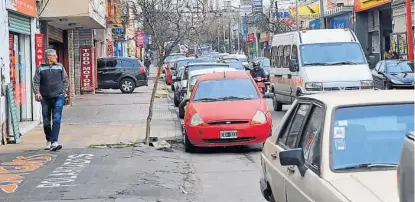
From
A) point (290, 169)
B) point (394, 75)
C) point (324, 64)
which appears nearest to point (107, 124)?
point (324, 64)

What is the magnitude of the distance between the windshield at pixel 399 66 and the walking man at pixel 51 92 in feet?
53.9

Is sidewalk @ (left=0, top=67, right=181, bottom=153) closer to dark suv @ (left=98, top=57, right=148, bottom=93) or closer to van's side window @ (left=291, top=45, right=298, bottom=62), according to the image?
van's side window @ (left=291, top=45, right=298, bottom=62)

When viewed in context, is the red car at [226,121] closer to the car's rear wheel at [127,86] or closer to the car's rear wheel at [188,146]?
the car's rear wheel at [188,146]

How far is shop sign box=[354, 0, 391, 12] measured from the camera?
1558 inches

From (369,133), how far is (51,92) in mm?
8074

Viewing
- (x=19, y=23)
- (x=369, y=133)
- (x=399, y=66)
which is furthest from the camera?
(x=399, y=66)

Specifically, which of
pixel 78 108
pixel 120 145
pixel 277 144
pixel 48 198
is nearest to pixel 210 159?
pixel 120 145

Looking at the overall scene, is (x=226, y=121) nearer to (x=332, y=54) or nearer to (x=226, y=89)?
(x=226, y=89)

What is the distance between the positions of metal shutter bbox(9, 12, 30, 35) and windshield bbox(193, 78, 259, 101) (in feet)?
14.1

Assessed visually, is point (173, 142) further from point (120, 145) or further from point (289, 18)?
point (289, 18)

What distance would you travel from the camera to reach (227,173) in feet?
33.9

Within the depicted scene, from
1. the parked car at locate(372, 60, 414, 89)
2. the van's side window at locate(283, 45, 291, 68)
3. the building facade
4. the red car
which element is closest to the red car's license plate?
the red car

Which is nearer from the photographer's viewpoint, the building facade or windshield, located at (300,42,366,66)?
windshield, located at (300,42,366,66)

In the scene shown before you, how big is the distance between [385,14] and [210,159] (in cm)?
3210
